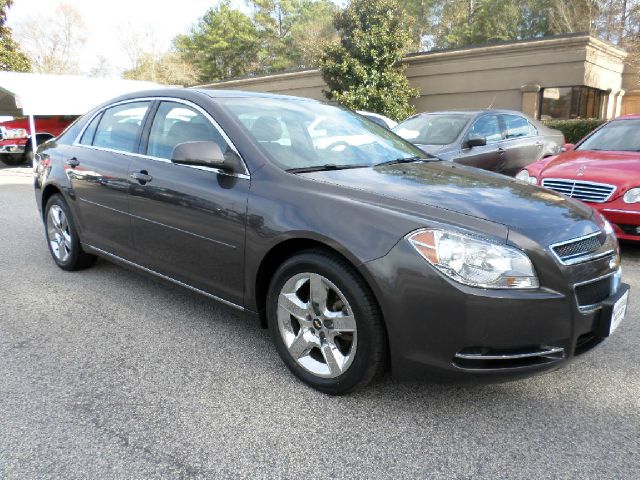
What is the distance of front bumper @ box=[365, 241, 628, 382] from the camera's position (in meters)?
2.24

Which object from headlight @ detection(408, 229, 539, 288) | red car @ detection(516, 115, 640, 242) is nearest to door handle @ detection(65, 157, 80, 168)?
headlight @ detection(408, 229, 539, 288)

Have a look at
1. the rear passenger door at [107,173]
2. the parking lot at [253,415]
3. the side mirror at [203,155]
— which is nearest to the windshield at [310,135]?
the side mirror at [203,155]

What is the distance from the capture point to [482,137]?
7410 mm

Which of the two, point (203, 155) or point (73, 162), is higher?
point (203, 155)

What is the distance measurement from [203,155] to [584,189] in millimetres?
4097

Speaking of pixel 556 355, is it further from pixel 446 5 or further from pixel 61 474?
pixel 446 5

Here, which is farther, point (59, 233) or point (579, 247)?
point (59, 233)

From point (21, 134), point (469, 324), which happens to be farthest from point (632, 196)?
point (21, 134)

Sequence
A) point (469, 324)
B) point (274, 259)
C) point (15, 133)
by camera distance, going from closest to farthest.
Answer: point (469, 324), point (274, 259), point (15, 133)

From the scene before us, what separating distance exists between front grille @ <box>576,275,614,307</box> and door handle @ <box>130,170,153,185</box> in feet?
8.85

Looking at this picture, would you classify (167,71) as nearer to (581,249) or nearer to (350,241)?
(350,241)

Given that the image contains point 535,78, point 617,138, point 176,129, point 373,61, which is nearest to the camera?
point 176,129

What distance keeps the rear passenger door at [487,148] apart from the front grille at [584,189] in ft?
5.08

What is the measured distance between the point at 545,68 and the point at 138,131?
14648 mm
